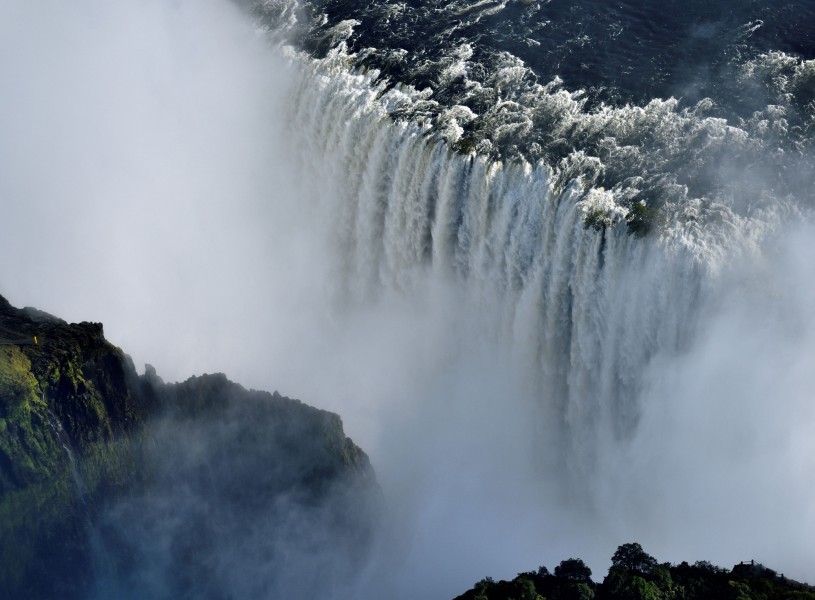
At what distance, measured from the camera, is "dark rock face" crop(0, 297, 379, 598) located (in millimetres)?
40844

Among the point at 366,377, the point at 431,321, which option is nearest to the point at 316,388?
the point at 366,377

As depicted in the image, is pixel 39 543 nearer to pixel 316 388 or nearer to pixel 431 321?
pixel 316 388

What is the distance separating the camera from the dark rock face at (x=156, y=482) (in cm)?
4084

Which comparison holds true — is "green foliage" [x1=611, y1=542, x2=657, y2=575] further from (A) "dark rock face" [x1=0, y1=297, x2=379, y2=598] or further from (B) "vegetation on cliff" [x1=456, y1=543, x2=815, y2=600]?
(A) "dark rock face" [x1=0, y1=297, x2=379, y2=598]

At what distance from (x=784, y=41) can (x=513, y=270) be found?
15.9 m

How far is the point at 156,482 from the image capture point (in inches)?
1757

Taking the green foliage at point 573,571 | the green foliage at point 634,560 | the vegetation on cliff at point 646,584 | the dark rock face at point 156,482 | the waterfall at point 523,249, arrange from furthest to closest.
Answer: the waterfall at point 523,249, the dark rock face at point 156,482, the green foliage at point 573,571, the green foliage at point 634,560, the vegetation on cliff at point 646,584

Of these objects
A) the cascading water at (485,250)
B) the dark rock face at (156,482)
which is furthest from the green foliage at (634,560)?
the dark rock face at (156,482)

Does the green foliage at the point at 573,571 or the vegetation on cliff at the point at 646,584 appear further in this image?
the green foliage at the point at 573,571

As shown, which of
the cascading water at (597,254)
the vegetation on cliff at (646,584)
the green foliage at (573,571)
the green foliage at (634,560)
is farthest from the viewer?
the cascading water at (597,254)

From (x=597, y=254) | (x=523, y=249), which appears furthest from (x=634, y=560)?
(x=523, y=249)

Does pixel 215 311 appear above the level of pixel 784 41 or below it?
below

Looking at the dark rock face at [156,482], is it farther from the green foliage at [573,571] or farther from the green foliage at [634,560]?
the green foliage at [634,560]

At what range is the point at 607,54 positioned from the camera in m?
51.8
